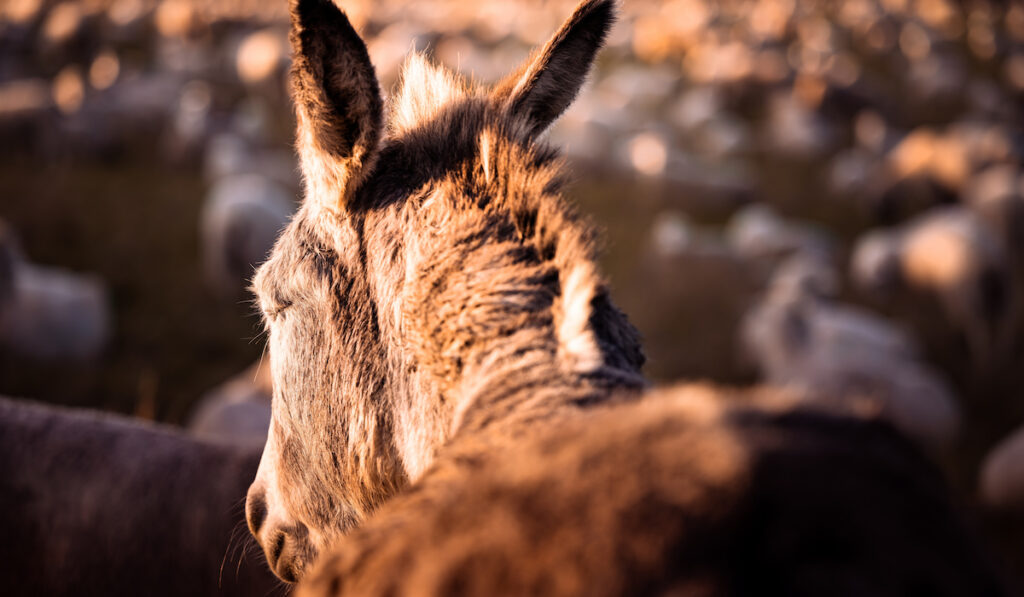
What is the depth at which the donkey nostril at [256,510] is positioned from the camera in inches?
68.3

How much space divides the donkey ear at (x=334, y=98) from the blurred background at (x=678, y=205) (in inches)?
9.3

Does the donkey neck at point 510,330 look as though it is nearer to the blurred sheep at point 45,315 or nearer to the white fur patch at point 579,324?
the white fur patch at point 579,324

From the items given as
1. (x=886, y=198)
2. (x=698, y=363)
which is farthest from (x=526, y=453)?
(x=886, y=198)

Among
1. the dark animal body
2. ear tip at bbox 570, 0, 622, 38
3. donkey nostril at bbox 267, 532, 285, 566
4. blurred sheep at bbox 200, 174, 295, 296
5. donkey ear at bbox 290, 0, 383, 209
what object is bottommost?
blurred sheep at bbox 200, 174, 295, 296

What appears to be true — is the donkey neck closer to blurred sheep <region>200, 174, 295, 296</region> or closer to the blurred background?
the blurred background

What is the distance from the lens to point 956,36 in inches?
1047

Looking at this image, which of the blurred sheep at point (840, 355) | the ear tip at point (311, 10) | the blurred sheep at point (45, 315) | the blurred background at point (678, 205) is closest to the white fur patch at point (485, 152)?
the blurred background at point (678, 205)

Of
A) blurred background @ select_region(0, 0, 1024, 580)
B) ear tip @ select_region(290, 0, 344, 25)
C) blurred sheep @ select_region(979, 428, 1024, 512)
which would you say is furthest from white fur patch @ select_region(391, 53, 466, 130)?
blurred sheep @ select_region(979, 428, 1024, 512)

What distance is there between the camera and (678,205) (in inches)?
551

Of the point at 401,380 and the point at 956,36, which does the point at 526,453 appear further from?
the point at 956,36

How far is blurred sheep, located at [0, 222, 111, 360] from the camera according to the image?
696cm

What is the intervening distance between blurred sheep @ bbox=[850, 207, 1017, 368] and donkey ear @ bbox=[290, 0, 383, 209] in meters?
9.07

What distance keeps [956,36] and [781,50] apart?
8278 millimetres

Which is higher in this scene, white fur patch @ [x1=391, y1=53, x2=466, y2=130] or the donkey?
white fur patch @ [x1=391, y1=53, x2=466, y2=130]
